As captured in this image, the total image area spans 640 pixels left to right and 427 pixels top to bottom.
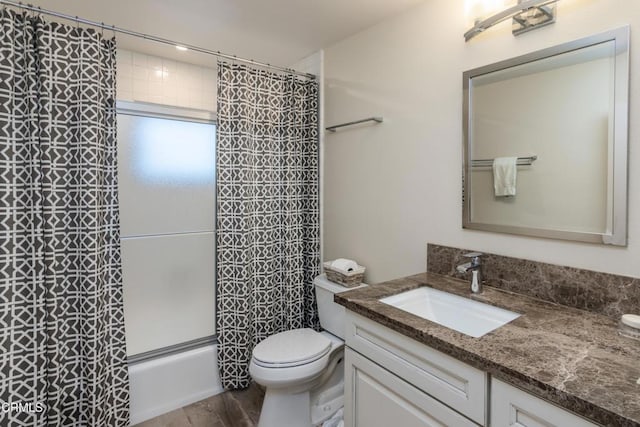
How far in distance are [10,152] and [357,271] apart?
5.93 feet

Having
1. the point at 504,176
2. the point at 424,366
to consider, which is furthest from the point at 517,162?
the point at 424,366

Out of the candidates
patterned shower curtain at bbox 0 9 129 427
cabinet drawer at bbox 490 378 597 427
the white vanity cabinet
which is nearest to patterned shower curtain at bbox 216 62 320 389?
patterned shower curtain at bbox 0 9 129 427

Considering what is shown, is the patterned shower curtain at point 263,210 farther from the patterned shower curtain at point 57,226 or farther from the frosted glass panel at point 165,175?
the patterned shower curtain at point 57,226

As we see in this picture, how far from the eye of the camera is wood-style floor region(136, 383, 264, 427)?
1.88 m

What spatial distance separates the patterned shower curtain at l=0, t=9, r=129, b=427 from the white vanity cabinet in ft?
4.20

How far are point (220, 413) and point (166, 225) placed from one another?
121 centimetres

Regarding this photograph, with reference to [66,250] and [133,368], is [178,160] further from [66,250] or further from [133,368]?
[133,368]

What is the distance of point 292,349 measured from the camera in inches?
69.4

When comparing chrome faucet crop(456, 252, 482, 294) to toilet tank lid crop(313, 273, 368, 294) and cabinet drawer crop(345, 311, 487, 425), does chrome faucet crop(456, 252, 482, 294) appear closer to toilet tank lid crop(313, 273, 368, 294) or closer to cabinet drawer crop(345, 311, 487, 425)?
cabinet drawer crop(345, 311, 487, 425)

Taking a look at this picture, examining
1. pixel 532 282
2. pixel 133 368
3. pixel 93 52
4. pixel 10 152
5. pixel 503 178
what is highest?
pixel 93 52

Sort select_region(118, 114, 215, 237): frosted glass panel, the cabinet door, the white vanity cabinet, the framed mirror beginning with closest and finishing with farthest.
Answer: the white vanity cabinet
the cabinet door
the framed mirror
select_region(118, 114, 215, 237): frosted glass panel

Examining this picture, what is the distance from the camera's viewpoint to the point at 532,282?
1.31 meters

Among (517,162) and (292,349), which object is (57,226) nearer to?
(292,349)

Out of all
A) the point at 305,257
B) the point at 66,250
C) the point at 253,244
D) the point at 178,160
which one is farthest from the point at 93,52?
the point at 305,257
